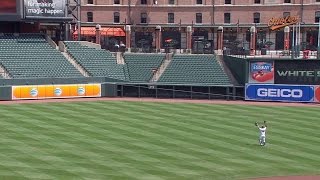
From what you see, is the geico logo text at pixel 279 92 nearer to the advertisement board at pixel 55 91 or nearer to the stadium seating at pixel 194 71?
the stadium seating at pixel 194 71

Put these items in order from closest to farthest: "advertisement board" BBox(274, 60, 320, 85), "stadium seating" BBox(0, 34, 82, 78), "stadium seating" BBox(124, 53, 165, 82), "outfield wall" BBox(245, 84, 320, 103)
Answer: "outfield wall" BBox(245, 84, 320, 103)
"advertisement board" BBox(274, 60, 320, 85)
"stadium seating" BBox(0, 34, 82, 78)
"stadium seating" BBox(124, 53, 165, 82)

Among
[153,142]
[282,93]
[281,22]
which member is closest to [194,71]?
[282,93]

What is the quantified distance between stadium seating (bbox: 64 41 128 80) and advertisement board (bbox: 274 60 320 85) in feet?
63.4

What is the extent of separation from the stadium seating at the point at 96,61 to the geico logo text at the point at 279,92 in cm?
1781

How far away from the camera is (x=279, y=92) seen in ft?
193

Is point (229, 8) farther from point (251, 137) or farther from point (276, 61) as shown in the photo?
point (251, 137)

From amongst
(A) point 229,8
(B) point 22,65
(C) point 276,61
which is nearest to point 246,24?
(A) point 229,8

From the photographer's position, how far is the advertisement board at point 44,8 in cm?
6694

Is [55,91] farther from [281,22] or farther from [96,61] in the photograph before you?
[281,22]

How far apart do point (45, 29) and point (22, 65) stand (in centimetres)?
1989

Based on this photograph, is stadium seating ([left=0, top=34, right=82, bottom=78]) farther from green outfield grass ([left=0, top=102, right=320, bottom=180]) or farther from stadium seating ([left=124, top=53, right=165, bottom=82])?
green outfield grass ([left=0, top=102, right=320, bottom=180])

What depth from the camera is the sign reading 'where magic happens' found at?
261 ft

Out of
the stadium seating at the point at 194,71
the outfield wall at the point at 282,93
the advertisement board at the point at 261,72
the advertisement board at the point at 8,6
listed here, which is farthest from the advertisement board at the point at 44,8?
the outfield wall at the point at 282,93

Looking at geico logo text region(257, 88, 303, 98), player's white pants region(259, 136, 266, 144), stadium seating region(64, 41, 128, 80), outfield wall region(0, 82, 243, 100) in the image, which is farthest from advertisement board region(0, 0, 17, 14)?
player's white pants region(259, 136, 266, 144)
